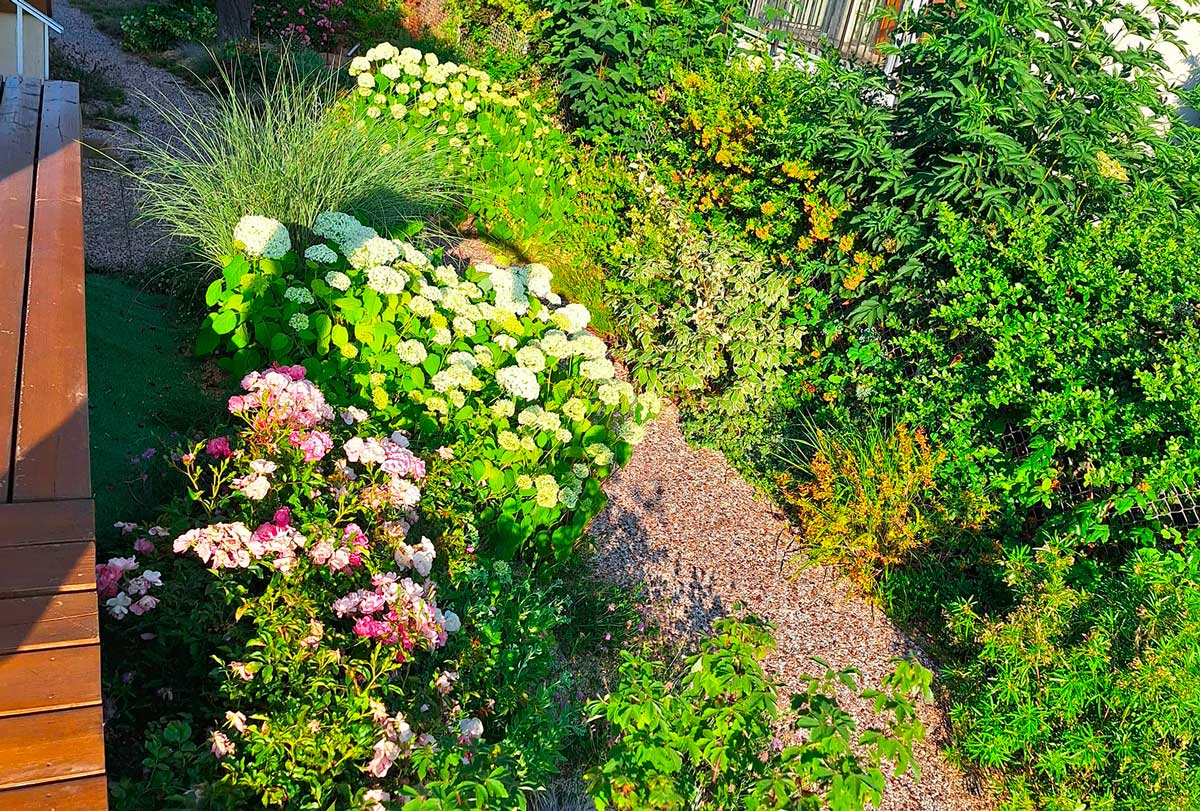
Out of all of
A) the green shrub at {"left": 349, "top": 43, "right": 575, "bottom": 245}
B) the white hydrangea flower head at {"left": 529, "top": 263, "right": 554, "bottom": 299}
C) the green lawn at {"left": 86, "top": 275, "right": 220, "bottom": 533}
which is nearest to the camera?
the green lawn at {"left": 86, "top": 275, "right": 220, "bottom": 533}

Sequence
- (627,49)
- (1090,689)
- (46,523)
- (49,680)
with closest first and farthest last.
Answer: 1. (49,680)
2. (46,523)
3. (1090,689)
4. (627,49)

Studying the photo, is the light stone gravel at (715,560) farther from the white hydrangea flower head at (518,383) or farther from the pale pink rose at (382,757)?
the pale pink rose at (382,757)

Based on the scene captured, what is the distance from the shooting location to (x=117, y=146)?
244 inches

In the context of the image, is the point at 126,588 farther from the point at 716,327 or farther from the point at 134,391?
the point at 716,327

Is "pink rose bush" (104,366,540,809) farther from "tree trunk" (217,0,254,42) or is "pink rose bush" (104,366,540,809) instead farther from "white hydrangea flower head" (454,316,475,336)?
"tree trunk" (217,0,254,42)

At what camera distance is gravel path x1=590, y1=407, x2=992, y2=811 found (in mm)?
3609

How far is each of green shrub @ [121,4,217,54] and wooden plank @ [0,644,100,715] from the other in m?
8.93

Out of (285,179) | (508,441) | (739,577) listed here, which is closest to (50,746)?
(508,441)

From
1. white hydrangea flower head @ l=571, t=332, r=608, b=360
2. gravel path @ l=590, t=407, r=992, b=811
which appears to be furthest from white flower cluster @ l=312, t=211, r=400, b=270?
gravel path @ l=590, t=407, r=992, b=811

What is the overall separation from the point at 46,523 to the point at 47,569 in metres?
0.17

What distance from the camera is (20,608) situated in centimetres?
179

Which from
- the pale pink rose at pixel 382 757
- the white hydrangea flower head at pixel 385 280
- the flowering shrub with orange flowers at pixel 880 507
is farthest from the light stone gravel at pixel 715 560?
the pale pink rose at pixel 382 757

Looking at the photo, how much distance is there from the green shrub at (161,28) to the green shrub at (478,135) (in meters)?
4.05

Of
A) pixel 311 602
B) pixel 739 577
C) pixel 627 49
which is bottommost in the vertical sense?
pixel 739 577
